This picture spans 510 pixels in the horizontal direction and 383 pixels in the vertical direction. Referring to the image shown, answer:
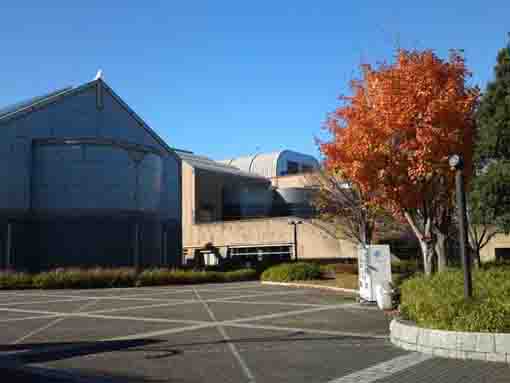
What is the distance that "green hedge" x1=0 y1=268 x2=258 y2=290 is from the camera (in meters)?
31.6

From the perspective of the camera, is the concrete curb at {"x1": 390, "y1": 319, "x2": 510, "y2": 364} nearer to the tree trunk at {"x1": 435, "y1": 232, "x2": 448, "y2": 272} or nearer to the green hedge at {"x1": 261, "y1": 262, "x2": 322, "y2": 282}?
the tree trunk at {"x1": 435, "y1": 232, "x2": 448, "y2": 272}

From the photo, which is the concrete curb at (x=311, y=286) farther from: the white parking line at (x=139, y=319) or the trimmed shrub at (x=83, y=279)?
the white parking line at (x=139, y=319)

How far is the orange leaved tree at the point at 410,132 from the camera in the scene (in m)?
17.9

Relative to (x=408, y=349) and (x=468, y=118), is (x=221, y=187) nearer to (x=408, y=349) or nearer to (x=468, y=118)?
(x=468, y=118)

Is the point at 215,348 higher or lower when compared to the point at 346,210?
lower

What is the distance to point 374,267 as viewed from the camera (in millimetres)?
18844

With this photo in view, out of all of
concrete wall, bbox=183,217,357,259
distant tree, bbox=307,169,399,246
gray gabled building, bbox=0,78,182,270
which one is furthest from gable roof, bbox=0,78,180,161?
distant tree, bbox=307,169,399,246

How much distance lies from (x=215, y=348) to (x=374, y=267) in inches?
358

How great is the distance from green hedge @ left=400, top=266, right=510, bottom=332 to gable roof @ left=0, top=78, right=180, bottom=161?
37605 mm

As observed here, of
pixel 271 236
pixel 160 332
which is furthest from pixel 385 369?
pixel 271 236

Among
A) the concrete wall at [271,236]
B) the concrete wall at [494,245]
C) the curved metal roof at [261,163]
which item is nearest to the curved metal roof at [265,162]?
the curved metal roof at [261,163]

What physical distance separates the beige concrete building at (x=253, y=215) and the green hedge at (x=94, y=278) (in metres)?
15.8

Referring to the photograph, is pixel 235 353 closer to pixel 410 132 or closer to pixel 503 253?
pixel 410 132

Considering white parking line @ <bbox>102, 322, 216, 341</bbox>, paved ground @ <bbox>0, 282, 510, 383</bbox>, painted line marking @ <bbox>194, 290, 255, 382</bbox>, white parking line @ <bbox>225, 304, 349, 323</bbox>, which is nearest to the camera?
paved ground @ <bbox>0, 282, 510, 383</bbox>
